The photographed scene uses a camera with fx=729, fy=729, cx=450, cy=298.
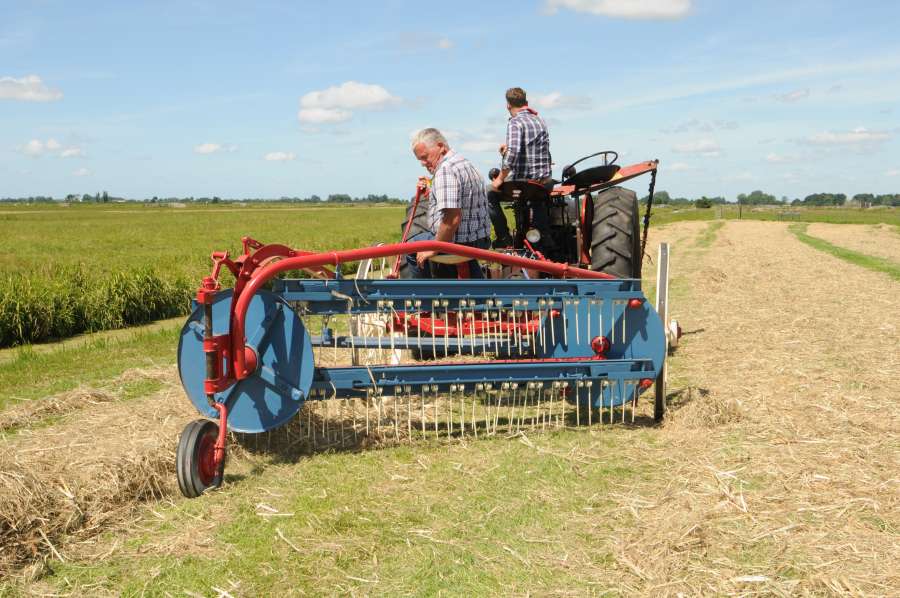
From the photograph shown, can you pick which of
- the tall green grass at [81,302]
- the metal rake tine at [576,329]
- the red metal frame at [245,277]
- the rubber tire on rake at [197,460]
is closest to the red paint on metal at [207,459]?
the rubber tire on rake at [197,460]

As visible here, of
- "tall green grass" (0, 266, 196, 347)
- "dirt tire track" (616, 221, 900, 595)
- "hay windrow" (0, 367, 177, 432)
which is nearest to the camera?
"dirt tire track" (616, 221, 900, 595)

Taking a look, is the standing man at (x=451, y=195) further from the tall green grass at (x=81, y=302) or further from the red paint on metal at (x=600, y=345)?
the tall green grass at (x=81, y=302)

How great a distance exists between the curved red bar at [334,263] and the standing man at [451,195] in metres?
0.42

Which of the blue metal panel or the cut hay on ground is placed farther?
the cut hay on ground

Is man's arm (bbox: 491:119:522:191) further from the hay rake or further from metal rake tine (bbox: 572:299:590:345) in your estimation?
metal rake tine (bbox: 572:299:590:345)

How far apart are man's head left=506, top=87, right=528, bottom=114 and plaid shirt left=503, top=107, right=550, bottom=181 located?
48mm

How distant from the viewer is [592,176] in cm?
614

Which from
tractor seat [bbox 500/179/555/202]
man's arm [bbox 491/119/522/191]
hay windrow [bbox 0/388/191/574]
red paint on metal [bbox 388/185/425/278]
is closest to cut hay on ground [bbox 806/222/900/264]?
tractor seat [bbox 500/179/555/202]

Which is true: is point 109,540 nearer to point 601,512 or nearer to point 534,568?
point 534,568

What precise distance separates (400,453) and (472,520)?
3.25 feet

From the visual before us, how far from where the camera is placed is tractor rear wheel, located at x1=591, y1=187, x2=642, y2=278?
5.77m

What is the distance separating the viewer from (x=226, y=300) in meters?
4.03

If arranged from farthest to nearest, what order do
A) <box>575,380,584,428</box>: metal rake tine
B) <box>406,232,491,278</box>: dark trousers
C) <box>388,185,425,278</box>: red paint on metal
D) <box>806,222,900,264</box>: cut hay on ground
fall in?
1. <box>806,222,900,264</box>: cut hay on ground
2. <box>388,185,425,278</box>: red paint on metal
3. <box>406,232,491,278</box>: dark trousers
4. <box>575,380,584,428</box>: metal rake tine

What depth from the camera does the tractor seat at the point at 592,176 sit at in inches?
240
